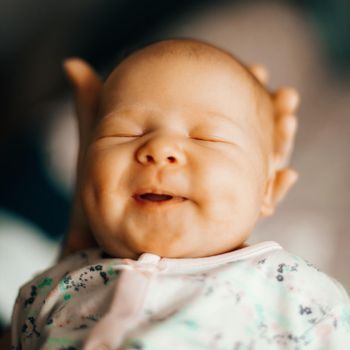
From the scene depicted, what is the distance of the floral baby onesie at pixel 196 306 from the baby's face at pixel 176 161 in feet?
0.12

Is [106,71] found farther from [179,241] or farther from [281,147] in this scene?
[179,241]

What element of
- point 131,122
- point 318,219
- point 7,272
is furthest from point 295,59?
point 7,272

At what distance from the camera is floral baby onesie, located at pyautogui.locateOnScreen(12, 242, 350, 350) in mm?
812

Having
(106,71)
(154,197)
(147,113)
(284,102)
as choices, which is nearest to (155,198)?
(154,197)

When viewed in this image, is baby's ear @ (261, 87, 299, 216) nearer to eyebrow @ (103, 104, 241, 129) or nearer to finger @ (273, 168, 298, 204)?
finger @ (273, 168, 298, 204)

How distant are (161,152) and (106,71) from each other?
750 millimetres

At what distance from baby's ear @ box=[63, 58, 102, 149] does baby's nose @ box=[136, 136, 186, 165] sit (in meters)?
0.29

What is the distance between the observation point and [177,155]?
89 cm

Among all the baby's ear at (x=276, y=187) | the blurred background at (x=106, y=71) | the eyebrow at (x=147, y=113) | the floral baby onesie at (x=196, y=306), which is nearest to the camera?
the floral baby onesie at (x=196, y=306)

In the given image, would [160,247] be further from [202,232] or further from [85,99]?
[85,99]

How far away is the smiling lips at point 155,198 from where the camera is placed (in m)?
0.91

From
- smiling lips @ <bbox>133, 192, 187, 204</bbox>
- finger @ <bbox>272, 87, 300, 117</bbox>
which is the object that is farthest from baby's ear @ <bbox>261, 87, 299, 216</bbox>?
smiling lips @ <bbox>133, 192, 187, 204</bbox>

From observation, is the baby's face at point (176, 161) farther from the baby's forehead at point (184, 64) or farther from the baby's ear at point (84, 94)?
the baby's ear at point (84, 94)

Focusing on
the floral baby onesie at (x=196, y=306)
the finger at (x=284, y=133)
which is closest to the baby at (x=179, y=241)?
the floral baby onesie at (x=196, y=306)
